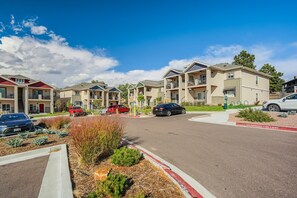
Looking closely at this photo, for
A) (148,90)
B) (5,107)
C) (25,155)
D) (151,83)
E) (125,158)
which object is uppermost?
(151,83)

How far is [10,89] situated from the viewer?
3409cm

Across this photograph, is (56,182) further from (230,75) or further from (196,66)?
(230,75)

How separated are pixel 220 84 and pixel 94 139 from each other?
29.6m

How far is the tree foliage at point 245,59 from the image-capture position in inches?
1870

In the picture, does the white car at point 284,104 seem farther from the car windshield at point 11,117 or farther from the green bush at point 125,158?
Result: the car windshield at point 11,117

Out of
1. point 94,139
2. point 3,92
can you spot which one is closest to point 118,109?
point 94,139

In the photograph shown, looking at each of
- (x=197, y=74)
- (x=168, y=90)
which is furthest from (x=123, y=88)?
(x=197, y=74)

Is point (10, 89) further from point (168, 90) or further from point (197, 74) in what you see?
point (197, 74)

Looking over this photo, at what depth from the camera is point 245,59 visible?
48.2m

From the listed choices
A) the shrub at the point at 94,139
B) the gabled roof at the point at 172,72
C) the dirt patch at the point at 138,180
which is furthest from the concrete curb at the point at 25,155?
the gabled roof at the point at 172,72

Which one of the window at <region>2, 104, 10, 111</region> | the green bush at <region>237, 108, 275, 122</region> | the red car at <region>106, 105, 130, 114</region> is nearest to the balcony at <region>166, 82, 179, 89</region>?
the red car at <region>106, 105, 130, 114</region>

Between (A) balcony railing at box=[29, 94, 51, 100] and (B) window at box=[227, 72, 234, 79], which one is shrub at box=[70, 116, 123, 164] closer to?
(B) window at box=[227, 72, 234, 79]

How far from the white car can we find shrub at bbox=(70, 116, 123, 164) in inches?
638

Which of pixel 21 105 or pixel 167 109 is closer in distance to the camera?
pixel 167 109
